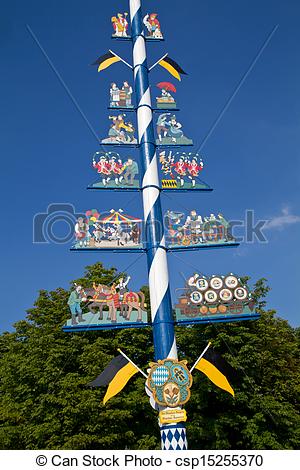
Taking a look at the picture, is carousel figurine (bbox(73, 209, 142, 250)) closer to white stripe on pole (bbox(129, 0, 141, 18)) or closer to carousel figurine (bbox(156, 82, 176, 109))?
carousel figurine (bbox(156, 82, 176, 109))

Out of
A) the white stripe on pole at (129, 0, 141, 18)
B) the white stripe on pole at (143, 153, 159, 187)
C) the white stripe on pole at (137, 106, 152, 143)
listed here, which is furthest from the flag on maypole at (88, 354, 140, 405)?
the white stripe on pole at (129, 0, 141, 18)

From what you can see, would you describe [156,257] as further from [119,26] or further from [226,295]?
[119,26]

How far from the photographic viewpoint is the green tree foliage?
15852 mm

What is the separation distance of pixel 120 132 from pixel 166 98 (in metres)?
1.62

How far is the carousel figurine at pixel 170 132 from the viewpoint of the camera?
10.8 m

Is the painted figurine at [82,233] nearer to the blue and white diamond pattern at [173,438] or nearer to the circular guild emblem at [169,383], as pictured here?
the circular guild emblem at [169,383]

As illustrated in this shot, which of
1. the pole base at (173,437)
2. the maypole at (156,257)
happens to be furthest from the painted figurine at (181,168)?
the pole base at (173,437)

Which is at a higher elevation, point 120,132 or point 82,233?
point 120,132

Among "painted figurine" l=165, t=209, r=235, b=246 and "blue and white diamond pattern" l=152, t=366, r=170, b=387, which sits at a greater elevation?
"painted figurine" l=165, t=209, r=235, b=246

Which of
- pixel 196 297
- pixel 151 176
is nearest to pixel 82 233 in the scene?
pixel 151 176

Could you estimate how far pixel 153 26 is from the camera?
11938mm

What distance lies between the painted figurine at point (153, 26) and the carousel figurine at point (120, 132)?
255 cm

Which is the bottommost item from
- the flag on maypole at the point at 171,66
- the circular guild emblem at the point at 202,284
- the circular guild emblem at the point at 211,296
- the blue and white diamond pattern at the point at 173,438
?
the blue and white diamond pattern at the point at 173,438

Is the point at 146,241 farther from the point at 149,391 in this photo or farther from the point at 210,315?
the point at 149,391
